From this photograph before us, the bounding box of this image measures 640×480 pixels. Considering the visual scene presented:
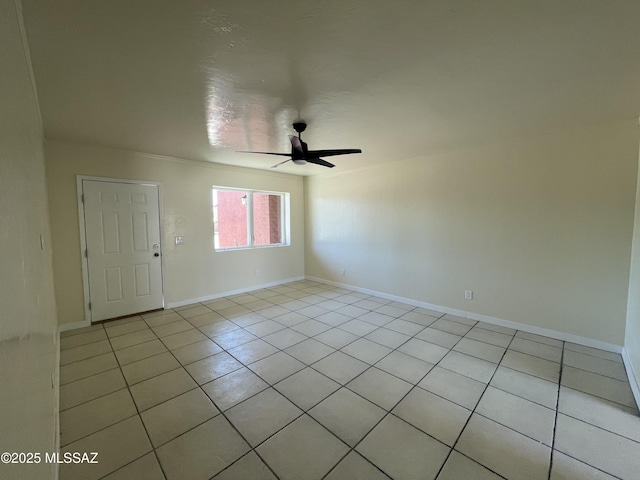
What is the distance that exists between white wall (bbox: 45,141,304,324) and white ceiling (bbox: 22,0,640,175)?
2.25 feet

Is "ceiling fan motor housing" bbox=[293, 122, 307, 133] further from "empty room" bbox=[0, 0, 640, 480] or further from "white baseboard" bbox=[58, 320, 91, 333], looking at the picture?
"white baseboard" bbox=[58, 320, 91, 333]

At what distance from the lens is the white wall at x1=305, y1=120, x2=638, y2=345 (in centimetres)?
283

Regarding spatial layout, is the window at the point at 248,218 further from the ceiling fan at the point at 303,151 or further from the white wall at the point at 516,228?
the ceiling fan at the point at 303,151

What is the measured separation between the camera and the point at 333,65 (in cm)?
177

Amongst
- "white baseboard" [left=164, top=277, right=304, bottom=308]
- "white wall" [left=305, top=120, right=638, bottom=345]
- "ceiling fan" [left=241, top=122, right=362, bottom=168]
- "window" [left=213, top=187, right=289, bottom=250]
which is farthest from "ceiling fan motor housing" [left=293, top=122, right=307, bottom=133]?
"white baseboard" [left=164, top=277, right=304, bottom=308]

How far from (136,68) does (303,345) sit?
2867 millimetres

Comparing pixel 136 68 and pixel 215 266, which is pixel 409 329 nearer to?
pixel 215 266

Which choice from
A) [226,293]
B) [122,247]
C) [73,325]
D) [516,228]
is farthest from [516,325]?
[73,325]

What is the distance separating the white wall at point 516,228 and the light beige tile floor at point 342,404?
527 millimetres

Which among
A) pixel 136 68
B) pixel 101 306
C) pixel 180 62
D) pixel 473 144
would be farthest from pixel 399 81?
pixel 101 306

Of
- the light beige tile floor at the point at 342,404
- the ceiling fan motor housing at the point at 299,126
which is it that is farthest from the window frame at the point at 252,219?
the ceiling fan motor housing at the point at 299,126

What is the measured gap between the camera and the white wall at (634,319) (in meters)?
2.25

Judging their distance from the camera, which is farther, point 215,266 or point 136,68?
point 215,266

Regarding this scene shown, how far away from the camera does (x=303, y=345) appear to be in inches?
118
